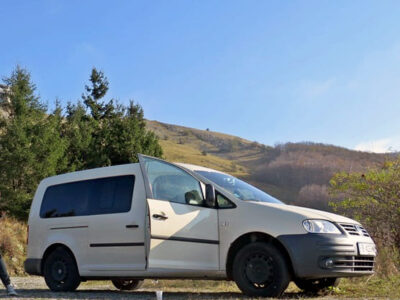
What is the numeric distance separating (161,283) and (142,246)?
4.64 m

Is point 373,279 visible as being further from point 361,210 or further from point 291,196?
point 291,196

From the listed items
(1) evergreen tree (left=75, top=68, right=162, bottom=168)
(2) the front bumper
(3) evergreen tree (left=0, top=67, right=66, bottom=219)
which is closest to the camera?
(2) the front bumper

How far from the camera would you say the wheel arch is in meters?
6.81

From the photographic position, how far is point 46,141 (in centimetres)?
2569

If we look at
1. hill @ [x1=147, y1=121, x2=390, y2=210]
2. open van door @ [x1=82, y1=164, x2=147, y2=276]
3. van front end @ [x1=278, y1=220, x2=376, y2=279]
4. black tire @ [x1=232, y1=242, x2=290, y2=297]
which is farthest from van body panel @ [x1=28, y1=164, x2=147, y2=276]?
hill @ [x1=147, y1=121, x2=390, y2=210]

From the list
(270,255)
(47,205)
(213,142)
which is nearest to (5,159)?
(47,205)

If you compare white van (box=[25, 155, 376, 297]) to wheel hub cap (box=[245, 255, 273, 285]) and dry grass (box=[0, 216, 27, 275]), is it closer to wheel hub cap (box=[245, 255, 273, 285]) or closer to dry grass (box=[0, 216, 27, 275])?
wheel hub cap (box=[245, 255, 273, 285])

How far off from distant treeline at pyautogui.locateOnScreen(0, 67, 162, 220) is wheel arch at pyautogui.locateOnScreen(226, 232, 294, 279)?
18501 mm

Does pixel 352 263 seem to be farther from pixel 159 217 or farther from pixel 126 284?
pixel 126 284

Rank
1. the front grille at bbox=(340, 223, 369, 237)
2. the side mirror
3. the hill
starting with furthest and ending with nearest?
the hill < the side mirror < the front grille at bbox=(340, 223, 369, 237)

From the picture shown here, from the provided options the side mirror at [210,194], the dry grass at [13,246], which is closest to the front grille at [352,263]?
the side mirror at [210,194]

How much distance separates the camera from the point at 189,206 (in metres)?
7.36

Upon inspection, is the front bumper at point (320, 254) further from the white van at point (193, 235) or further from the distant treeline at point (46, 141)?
the distant treeline at point (46, 141)

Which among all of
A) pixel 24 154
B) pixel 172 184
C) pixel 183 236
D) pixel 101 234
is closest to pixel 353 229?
pixel 183 236
